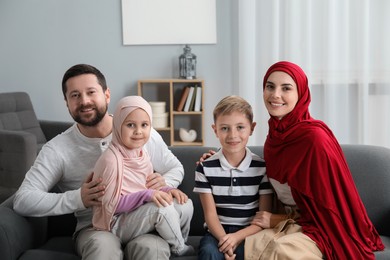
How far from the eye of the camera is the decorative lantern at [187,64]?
15.7ft

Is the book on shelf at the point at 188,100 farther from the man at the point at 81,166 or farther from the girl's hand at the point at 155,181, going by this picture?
the girl's hand at the point at 155,181

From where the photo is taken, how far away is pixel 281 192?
2234mm

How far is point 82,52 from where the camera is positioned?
16.6ft

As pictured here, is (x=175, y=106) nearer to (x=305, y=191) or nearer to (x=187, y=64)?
(x=187, y=64)

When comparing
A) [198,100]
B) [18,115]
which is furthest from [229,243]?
[18,115]

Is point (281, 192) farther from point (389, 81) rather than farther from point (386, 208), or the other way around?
point (389, 81)

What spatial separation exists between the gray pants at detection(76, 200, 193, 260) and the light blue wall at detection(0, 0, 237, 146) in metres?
2.89

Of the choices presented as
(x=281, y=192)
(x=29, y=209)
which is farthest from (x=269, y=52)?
(x=29, y=209)

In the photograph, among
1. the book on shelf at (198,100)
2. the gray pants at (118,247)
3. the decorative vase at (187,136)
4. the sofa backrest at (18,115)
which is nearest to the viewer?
the gray pants at (118,247)

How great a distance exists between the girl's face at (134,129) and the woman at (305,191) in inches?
20.0

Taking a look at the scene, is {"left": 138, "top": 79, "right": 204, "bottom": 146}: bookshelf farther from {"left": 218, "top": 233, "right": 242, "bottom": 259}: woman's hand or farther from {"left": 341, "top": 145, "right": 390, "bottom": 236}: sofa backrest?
{"left": 218, "top": 233, "right": 242, "bottom": 259}: woman's hand

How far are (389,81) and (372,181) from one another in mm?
2141

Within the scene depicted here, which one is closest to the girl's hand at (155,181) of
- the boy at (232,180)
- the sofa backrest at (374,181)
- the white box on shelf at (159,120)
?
the boy at (232,180)

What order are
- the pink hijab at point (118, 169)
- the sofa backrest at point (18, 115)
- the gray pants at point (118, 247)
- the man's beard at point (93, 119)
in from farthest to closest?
the sofa backrest at point (18, 115), the man's beard at point (93, 119), the pink hijab at point (118, 169), the gray pants at point (118, 247)
